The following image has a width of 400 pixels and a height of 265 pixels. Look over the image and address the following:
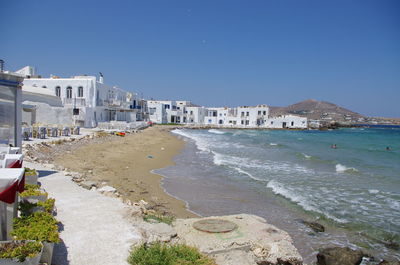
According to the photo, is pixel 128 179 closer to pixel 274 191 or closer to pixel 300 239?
pixel 274 191

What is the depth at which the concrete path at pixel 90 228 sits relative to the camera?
4.73m

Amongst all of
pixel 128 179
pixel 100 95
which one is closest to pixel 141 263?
pixel 128 179

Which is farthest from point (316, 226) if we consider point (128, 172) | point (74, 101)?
point (74, 101)

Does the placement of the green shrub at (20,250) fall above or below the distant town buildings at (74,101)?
below

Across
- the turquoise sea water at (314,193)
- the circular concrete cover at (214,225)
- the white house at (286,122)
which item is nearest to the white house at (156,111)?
the white house at (286,122)

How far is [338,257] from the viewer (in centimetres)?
645

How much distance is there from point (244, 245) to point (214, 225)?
3.57ft

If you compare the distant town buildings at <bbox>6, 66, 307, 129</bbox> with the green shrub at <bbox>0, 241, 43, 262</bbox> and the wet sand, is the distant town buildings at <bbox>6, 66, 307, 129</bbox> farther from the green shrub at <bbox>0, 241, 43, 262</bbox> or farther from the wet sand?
the green shrub at <bbox>0, 241, 43, 262</bbox>

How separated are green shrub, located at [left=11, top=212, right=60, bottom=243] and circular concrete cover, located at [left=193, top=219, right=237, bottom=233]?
332 cm

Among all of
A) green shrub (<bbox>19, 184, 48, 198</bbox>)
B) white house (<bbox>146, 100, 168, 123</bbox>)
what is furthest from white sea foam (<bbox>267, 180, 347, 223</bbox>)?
white house (<bbox>146, 100, 168, 123</bbox>)

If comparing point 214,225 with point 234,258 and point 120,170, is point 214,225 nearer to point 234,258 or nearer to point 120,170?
point 234,258

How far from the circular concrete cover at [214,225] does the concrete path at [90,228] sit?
1665 mm

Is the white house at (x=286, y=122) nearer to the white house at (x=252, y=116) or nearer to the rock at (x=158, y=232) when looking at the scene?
the white house at (x=252, y=116)

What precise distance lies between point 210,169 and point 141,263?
12.9 m
